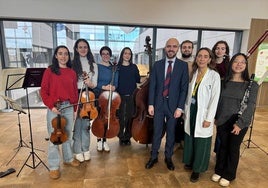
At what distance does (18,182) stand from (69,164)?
57cm

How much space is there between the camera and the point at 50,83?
2066 millimetres

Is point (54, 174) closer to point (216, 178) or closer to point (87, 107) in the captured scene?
point (87, 107)

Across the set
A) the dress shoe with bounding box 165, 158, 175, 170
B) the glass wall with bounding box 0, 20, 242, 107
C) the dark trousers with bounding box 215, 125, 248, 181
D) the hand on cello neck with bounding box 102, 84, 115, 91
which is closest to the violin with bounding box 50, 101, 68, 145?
the hand on cello neck with bounding box 102, 84, 115, 91

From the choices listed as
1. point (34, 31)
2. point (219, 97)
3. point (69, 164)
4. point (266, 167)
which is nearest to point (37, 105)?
point (34, 31)

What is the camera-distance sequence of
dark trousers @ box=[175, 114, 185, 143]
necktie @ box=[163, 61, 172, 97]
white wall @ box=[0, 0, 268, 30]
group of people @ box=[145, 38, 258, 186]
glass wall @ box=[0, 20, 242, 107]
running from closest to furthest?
group of people @ box=[145, 38, 258, 186]
necktie @ box=[163, 61, 172, 97]
dark trousers @ box=[175, 114, 185, 143]
white wall @ box=[0, 0, 268, 30]
glass wall @ box=[0, 20, 242, 107]

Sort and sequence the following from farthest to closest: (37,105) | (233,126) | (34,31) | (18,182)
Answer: (37,105), (34,31), (18,182), (233,126)

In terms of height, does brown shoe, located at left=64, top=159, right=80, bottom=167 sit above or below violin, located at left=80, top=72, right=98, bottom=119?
below

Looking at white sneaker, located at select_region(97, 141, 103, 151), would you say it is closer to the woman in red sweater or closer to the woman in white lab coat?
the woman in red sweater

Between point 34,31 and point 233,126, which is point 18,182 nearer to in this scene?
point 233,126

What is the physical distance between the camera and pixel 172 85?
7.21 ft

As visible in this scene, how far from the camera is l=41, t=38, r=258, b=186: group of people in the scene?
79.0 inches

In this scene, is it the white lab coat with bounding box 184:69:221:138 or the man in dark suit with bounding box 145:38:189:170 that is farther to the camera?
the man in dark suit with bounding box 145:38:189:170

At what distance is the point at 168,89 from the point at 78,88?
3.52ft

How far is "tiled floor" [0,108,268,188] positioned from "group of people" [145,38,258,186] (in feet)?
0.55
